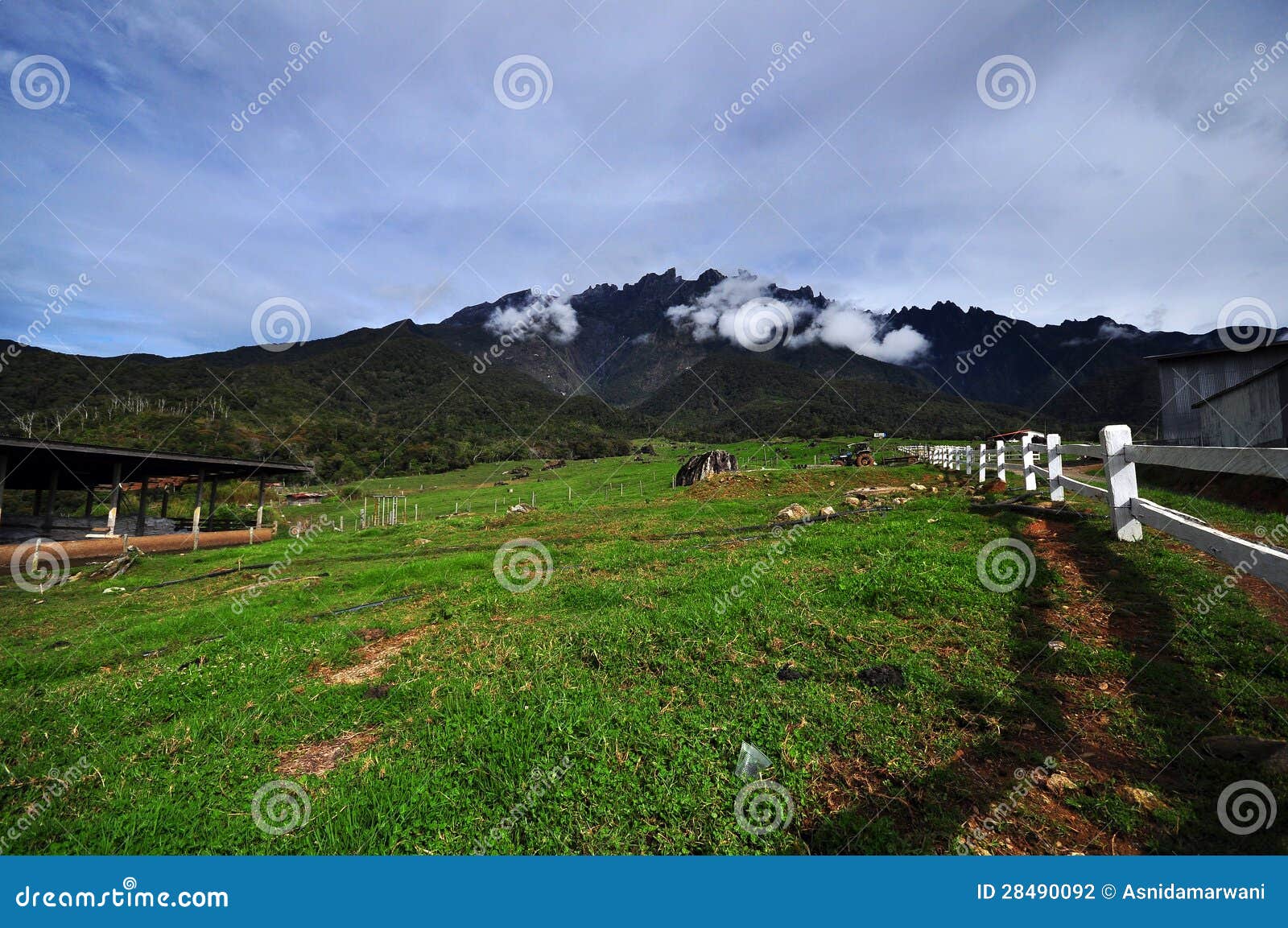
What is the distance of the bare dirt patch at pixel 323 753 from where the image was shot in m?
4.13

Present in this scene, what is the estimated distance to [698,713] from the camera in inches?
169

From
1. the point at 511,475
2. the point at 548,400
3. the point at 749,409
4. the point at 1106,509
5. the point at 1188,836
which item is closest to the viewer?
the point at 1188,836

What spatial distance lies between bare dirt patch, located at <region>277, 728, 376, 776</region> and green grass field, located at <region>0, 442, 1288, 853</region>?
0.03 meters

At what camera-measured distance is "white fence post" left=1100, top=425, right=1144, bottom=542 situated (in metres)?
7.48

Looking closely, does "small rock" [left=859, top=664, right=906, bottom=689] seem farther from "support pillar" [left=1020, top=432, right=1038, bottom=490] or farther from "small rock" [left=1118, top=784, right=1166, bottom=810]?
"support pillar" [left=1020, top=432, right=1038, bottom=490]

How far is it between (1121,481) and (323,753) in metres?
10.6

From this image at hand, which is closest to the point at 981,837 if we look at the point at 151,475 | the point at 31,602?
the point at 31,602

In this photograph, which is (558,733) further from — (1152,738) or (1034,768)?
(1152,738)

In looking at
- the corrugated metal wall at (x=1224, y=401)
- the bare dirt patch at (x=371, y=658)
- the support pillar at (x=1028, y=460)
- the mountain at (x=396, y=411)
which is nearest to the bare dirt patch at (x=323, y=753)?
the bare dirt patch at (x=371, y=658)

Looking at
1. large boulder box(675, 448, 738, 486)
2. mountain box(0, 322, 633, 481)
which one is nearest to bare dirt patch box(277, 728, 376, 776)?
large boulder box(675, 448, 738, 486)

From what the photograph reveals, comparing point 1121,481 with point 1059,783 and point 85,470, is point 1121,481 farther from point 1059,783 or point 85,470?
point 85,470

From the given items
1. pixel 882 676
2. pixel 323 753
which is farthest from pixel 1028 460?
pixel 323 753

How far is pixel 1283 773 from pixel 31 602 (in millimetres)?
25118

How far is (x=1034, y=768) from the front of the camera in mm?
3348
